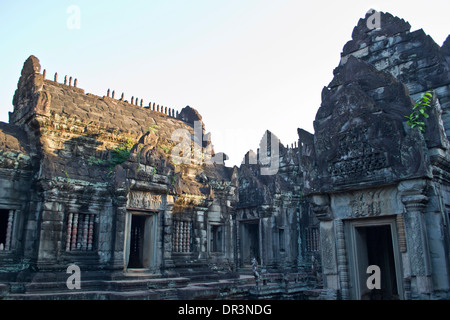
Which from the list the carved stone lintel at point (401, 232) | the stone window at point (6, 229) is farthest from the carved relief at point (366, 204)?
the stone window at point (6, 229)

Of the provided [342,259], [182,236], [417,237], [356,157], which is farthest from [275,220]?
[417,237]

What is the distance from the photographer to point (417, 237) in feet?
22.8

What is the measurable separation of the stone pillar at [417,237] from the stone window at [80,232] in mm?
8773

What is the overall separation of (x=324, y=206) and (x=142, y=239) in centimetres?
731

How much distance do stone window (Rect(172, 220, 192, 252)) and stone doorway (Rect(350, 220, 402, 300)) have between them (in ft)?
22.6

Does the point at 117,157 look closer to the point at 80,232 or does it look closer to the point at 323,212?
the point at 80,232

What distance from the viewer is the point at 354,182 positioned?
785 centimetres

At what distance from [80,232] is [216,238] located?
19.5 ft

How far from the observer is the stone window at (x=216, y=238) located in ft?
50.9

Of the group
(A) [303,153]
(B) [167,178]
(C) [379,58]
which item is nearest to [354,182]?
(A) [303,153]

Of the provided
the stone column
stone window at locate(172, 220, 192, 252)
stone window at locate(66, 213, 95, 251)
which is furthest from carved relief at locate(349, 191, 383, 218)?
stone window at locate(66, 213, 95, 251)

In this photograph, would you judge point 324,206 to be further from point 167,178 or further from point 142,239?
point 142,239

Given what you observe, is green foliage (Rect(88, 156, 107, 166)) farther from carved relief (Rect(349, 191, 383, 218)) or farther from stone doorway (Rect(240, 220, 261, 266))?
stone doorway (Rect(240, 220, 261, 266))

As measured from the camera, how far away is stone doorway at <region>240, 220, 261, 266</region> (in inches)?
782
